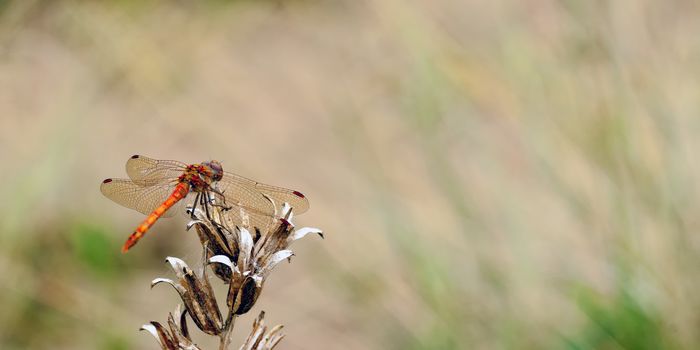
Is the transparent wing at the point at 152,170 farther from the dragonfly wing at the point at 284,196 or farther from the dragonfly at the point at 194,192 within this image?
the dragonfly wing at the point at 284,196

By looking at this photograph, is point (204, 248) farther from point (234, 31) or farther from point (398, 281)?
point (234, 31)

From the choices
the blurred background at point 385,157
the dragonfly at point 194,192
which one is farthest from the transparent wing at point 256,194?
the blurred background at point 385,157

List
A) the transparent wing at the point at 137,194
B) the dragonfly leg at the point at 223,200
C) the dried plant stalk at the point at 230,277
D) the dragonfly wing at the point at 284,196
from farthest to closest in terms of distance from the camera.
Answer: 1. the transparent wing at the point at 137,194
2. the dragonfly wing at the point at 284,196
3. the dragonfly leg at the point at 223,200
4. the dried plant stalk at the point at 230,277

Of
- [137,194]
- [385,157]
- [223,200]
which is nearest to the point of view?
[223,200]

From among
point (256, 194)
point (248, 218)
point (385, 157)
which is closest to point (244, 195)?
point (256, 194)

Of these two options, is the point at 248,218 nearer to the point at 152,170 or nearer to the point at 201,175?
the point at 201,175

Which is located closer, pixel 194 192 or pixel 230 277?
pixel 230 277

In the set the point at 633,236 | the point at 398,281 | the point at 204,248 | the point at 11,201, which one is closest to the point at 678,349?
the point at 633,236
